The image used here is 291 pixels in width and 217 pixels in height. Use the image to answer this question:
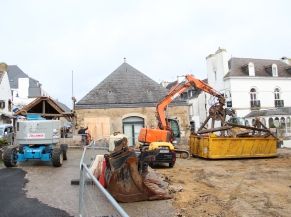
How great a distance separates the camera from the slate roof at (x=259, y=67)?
43.8m

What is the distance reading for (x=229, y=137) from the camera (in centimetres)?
1875

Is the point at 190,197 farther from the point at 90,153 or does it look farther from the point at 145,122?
the point at 145,122

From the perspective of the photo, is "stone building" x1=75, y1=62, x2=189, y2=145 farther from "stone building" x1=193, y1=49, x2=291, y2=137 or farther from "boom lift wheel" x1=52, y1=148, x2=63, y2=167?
"boom lift wheel" x1=52, y1=148, x2=63, y2=167

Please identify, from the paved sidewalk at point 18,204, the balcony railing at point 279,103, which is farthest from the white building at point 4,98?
the balcony railing at point 279,103

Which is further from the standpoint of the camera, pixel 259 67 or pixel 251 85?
pixel 259 67

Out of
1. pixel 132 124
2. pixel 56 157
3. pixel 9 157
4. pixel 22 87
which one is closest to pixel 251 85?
pixel 132 124

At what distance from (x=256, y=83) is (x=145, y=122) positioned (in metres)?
19.5

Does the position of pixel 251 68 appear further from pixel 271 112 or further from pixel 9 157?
pixel 9 157

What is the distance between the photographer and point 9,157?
45.4 ft

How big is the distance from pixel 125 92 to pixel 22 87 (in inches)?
1054

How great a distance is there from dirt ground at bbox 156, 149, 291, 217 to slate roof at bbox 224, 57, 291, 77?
28213 mm

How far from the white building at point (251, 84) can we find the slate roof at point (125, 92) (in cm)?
1448

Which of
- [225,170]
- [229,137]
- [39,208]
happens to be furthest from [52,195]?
[229,137]

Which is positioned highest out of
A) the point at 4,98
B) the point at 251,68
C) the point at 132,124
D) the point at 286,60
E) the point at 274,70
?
the point at 286,60
